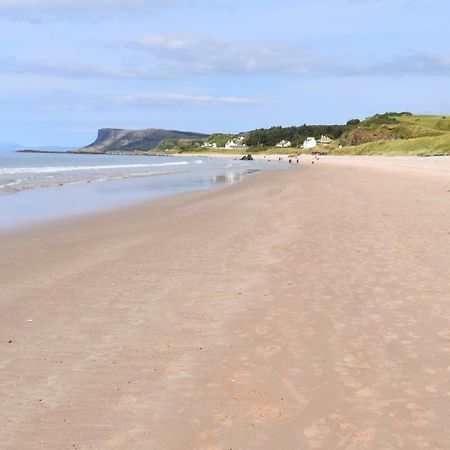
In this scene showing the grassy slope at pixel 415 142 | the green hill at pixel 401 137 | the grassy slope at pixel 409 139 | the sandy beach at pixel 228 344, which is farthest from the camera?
the green hill at pixel 401 137

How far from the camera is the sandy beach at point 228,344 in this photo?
4250 millimetres

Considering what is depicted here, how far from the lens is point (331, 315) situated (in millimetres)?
7078

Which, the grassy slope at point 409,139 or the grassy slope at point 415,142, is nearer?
the grassy slope at point 415,142

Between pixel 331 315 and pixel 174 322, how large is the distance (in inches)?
80.8

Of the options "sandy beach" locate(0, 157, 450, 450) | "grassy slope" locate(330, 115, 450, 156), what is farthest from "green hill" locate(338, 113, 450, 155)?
"sandy beach" locate(0, 157, 450, 450)

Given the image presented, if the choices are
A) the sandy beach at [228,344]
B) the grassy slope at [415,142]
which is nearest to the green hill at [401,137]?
the grassy slope at [415,142]

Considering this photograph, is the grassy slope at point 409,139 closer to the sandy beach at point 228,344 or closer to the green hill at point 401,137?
the green hill at point 401,137

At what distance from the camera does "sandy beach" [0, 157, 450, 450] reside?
4250 mm

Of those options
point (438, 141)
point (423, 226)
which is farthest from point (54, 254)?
Result: point (438, 141)

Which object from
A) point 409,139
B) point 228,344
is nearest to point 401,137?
point 409,139

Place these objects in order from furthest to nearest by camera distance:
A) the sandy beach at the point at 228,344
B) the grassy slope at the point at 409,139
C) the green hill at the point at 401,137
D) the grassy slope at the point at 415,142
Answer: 1. the green hill at the point at 401,137
2. the grassy slope at the point at 409,139
3. the grassy slope at the point at 415,142
4. the sandy beach at the point at 228,344

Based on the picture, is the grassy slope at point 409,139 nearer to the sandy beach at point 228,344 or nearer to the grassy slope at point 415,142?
the grassy slope at point 415,142

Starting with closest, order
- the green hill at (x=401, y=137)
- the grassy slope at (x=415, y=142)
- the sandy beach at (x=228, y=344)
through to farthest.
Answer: the sandy beach at (x=228, y=344)
the grassy slope at (x=415, y=142)
the green hill at (x=401, y=137)

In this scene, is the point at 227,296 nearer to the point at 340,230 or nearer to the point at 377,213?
the point at 340,230
